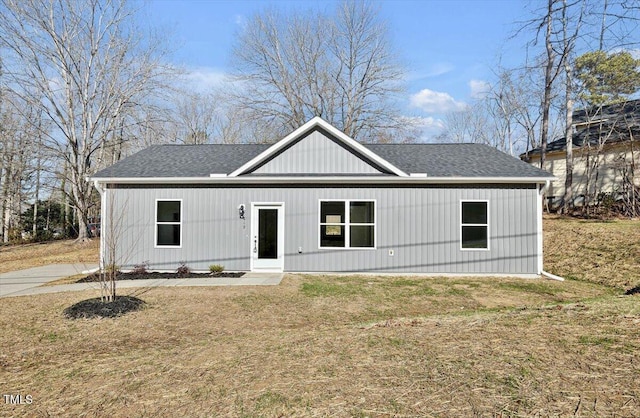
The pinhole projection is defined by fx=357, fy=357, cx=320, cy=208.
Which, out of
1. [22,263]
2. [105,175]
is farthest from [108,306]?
[22,263]

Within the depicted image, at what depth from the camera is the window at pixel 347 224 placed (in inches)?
436

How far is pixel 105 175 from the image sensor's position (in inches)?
451

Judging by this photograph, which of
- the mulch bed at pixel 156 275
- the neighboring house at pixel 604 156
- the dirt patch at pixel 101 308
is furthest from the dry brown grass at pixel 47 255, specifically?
the neighboring house at pixel 604 156

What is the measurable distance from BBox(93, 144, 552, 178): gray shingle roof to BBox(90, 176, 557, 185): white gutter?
180 millimetres

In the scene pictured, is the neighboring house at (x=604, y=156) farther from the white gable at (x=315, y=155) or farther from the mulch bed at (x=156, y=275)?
the mulch bed at (x=156, y=275)

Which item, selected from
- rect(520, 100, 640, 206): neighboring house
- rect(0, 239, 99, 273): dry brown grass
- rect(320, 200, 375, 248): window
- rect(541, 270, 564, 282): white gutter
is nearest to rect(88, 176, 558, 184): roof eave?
rect(320, 200, 375, 248): window

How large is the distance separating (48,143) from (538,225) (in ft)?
77.2

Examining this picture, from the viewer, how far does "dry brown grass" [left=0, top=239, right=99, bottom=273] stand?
44.8ft

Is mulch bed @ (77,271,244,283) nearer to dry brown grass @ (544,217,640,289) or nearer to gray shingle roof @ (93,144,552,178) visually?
gray shingle roof @ (93,144,552,178)

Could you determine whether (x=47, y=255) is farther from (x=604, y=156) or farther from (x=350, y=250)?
(x=604, y=156)

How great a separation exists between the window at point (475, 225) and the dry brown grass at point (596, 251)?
9.26 feet

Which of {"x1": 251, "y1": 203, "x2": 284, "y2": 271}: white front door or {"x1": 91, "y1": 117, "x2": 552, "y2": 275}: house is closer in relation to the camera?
{"x1": 91, "y1": 117, "x2": 552, "y2": 275}: house

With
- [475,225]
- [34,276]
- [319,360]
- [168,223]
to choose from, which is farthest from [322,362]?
[34,276]

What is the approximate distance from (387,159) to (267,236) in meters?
5.18
